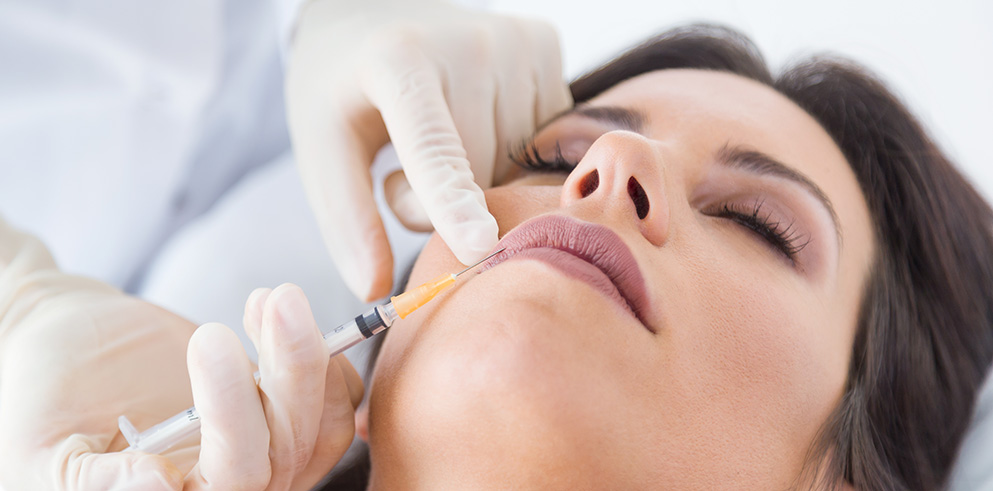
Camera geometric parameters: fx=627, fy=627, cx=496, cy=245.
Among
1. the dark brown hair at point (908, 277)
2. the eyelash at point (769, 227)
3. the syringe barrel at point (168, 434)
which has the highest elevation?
the syringe barrel at point (168, 434)

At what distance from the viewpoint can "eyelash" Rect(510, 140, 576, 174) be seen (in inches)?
40.8

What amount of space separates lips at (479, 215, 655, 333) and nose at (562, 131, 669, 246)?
37 mm

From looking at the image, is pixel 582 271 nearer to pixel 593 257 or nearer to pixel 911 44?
pixel 593 257

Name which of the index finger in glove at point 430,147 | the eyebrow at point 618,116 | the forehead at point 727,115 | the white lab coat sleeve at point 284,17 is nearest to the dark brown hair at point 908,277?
the forehead at point 727,115

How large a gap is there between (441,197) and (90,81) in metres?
1.08

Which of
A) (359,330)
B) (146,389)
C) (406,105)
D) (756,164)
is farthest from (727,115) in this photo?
(146,389)

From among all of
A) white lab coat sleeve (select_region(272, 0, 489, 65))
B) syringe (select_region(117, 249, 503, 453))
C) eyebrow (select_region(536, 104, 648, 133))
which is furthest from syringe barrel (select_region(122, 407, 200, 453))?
white lab coat sleeve (select_region(272, 0, 489, 65))

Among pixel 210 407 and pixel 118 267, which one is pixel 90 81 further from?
pixel 210 407

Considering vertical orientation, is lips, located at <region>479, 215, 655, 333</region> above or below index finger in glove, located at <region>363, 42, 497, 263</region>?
below

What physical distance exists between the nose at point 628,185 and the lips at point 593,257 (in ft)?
0.12

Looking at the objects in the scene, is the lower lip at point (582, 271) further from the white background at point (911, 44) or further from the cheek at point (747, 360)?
the white background at point (911, 44)

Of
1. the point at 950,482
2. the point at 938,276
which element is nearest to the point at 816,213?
the point at 938,276

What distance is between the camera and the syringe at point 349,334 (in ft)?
2.50

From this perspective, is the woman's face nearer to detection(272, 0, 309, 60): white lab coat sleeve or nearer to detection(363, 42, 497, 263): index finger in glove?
detection(363, 42, 497, 263): index finger in glove
